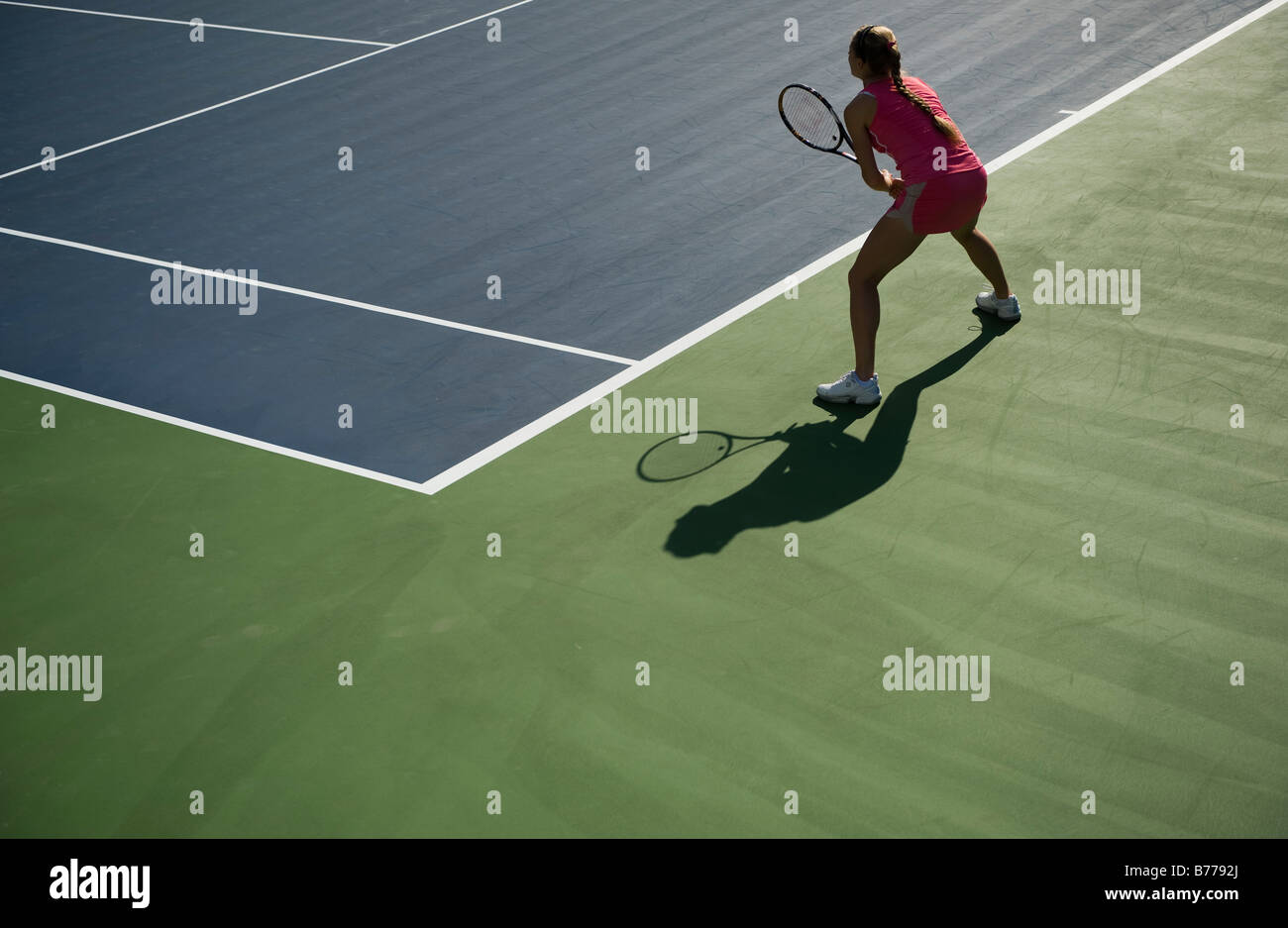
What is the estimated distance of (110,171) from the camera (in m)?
11.0

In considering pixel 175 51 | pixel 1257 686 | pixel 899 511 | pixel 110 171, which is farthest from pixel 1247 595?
pixel 175 51

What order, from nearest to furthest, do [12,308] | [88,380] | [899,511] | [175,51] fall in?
[899,511] < [88,380] < [12,308] < [175,51]

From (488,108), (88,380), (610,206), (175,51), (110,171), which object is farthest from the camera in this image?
(175,51)

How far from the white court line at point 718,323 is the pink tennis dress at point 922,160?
5.27 ft

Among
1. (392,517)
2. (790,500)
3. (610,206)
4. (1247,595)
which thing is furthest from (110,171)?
(1247,595)

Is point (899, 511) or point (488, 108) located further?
point (488, 108)

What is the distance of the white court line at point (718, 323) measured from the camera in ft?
22.3

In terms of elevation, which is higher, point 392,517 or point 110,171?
point 110,171

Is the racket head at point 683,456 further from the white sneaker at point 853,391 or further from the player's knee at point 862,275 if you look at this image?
the player's knee at point 862,275

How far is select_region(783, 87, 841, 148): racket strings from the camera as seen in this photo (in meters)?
7.47

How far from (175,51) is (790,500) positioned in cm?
1091

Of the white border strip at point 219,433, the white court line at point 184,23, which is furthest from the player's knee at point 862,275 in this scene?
the white court line at point 184,23
